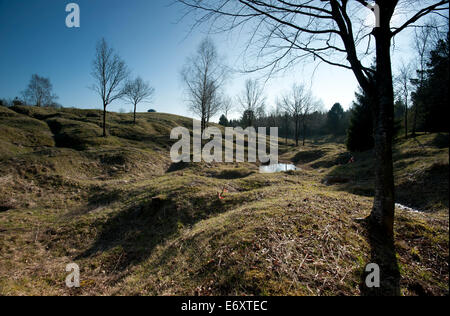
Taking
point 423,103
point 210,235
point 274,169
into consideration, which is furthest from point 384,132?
point 274,169

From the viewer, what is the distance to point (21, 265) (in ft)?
18.7

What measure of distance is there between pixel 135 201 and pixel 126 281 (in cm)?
566

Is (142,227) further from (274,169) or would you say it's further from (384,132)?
(274,169)

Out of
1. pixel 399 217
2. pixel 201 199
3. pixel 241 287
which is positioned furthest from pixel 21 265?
pixel 399 217

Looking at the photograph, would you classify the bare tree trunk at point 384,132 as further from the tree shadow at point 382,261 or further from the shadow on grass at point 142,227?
the shadow on grass at point 142,227

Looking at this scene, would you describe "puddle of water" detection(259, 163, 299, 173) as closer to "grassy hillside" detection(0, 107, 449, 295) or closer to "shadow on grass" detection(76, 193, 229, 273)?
"grassy hillside" detection(0, 107, 449, 295)

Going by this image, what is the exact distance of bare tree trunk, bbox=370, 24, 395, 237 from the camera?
3680 millimetres

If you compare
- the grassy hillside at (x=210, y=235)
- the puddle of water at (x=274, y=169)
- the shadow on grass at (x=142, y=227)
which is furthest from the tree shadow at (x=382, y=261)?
the puddle of water at (x=274, y=169)

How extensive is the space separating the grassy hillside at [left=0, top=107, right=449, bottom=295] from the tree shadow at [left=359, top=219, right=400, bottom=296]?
2.7 inches

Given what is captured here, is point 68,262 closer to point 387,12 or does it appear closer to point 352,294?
point 352,294

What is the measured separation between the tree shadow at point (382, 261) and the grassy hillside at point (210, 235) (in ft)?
0.22

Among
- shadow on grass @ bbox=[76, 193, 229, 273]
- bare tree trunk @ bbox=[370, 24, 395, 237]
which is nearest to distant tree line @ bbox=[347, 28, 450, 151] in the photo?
bare tree trunk @ bbox=[370, 24, 395, 237]

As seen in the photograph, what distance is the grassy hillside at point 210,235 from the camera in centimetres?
317

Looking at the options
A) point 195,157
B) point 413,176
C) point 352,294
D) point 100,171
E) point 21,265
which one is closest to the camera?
point 352,294
